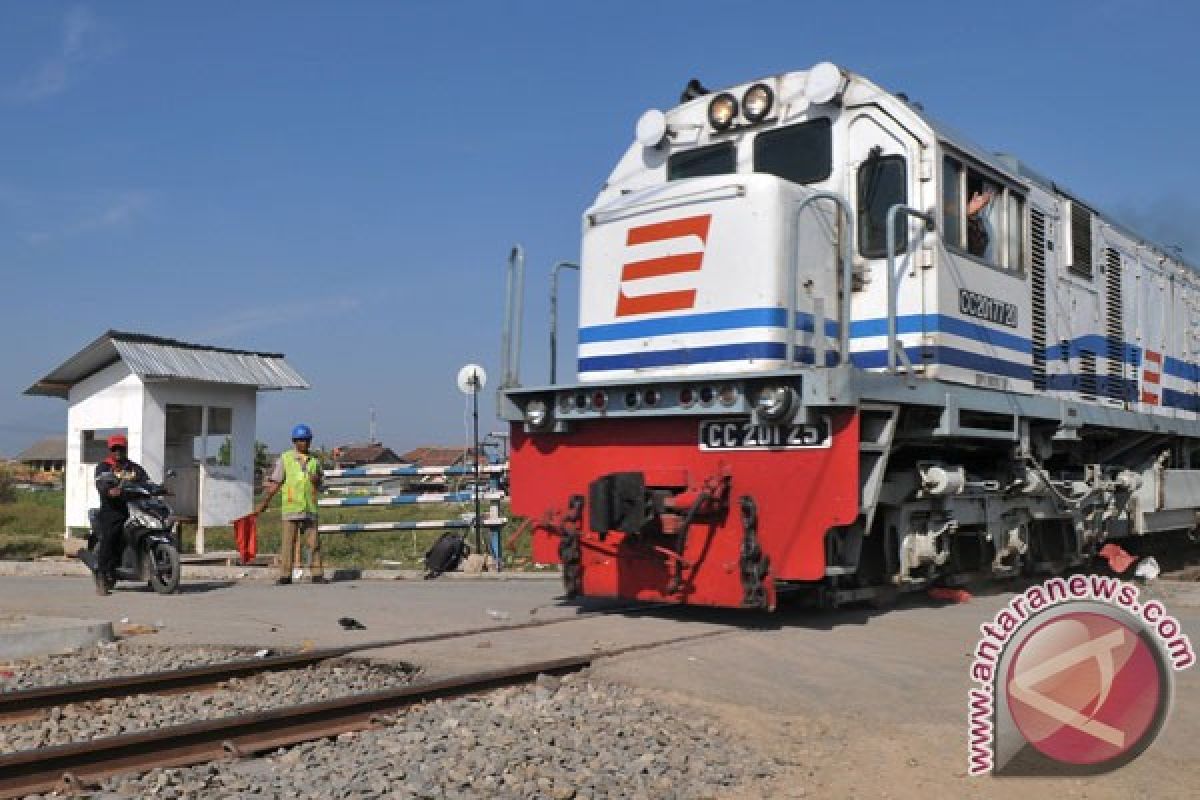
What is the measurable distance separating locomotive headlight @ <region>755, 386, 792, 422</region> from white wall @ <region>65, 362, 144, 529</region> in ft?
31.8

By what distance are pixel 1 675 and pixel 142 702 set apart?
1380 millimetres

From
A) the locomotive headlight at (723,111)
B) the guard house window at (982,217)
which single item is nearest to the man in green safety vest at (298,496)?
the locomotive headlight at (723,111)

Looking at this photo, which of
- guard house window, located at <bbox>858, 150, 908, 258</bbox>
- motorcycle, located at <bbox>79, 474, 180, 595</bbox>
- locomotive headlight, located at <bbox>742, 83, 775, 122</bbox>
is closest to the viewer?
guard house window, located at <bbox>858, 150, 908, 258</bbox>

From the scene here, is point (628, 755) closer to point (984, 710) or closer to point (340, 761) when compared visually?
point (340, 761)

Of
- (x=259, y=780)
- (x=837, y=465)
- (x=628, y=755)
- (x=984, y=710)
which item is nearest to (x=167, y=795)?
(x=259, y=780)

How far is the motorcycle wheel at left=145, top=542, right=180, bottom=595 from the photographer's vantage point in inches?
413

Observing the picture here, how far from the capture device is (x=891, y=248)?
23.5ft

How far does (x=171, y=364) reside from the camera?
47.0ft

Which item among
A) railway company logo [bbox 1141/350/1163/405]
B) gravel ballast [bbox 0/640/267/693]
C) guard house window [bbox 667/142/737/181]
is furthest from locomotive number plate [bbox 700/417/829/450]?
railway company logo [bbox 1141/350/1163/405]

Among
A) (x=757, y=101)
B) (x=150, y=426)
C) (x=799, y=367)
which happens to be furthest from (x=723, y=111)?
(x=150, y=426)

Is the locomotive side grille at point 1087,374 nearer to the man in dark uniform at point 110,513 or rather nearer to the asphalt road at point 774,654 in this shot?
the asphalt road at point 774,654

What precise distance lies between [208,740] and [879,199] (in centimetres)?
579

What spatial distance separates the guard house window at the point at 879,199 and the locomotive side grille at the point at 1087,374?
3.34 meters

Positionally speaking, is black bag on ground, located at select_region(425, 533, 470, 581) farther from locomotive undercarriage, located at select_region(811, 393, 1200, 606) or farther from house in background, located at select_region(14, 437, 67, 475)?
house in background, located at select_region(14, 437, 67, 475)
